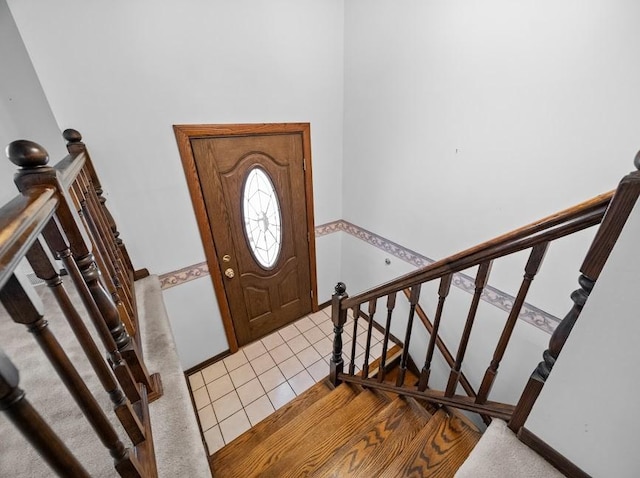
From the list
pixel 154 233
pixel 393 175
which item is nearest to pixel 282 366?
pixel 154 233

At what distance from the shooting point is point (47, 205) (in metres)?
0.50

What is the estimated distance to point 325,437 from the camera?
4.83 ft

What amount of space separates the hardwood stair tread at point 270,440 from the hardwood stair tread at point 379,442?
311mm

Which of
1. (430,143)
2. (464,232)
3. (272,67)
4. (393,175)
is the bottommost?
(464,232)

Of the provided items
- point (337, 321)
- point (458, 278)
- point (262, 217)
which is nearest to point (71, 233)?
point (337, 321)

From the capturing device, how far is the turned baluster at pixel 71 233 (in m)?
0.54

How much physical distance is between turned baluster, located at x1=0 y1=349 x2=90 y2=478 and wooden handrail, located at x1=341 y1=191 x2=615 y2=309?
1016 mm

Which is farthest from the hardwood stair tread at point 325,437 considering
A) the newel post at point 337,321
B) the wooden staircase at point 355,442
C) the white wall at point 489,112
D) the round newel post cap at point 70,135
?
the round newel post cap at point 70,135

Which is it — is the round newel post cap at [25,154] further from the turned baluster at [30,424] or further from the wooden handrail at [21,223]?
the turned baluster at [30,424]

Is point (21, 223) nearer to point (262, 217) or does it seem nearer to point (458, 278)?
point (262, 217)

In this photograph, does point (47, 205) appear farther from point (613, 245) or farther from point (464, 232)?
point (464, 232)

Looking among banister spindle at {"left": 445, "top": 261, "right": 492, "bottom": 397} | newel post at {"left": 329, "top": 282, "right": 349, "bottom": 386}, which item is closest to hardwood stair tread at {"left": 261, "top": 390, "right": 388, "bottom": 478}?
newel post at {"left": 329, "top": 282, "right": 349, "bottom": 386}

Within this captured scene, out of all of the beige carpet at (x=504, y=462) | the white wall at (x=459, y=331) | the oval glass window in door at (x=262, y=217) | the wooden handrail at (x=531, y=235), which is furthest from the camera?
the oval glass window in door at (x=262, y=217)

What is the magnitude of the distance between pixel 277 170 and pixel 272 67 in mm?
750
